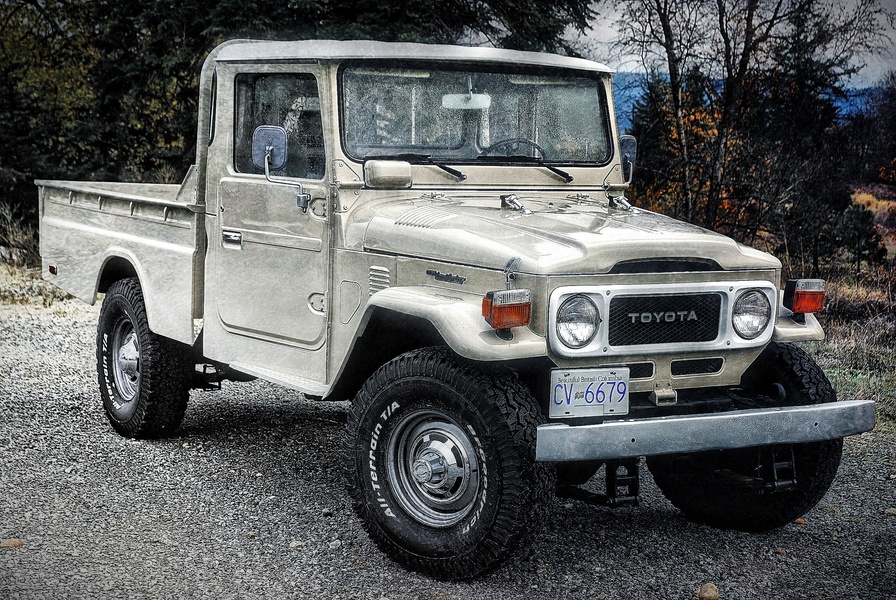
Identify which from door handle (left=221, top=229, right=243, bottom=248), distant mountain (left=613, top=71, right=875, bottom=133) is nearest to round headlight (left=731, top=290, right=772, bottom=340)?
door handle (left=221, top=229, right=243, bottom=248)

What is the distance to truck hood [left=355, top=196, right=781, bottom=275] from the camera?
12.9ft

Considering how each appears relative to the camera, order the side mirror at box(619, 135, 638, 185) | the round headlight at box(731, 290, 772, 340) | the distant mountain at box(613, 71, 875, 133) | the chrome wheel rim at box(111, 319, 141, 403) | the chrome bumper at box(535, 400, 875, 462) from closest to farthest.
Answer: the chrome bumper at box(535, 400, 875, 462)
the round headlight at box(731, 290, 772, 340)
the side mirror at box(619, 135, 638, 185)
the chrome wheel rim at box(111, 319, 141, 403)
the distant mountain at box(613, 71, 875, 133)

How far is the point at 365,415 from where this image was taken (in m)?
4.21

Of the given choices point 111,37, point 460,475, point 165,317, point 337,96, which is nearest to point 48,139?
point 111,37

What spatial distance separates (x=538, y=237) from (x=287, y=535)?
1.78 m

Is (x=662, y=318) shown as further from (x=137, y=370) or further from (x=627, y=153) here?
(x=137, y=370)

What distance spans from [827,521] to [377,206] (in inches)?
105

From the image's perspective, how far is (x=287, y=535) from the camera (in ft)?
15.1

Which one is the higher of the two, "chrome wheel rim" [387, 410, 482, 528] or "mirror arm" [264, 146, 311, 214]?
"mirror arm" [264, 146, 311, 214]

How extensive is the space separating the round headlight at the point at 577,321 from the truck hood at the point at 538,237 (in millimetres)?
120

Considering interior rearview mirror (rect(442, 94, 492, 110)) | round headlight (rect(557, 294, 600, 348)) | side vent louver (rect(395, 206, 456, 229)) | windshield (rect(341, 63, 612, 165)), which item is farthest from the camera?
interior rearview mirror (rect(442, 94, 492, 110))

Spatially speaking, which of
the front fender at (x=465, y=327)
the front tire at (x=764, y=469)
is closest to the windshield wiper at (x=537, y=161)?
the front fender at (x=465, y=327)

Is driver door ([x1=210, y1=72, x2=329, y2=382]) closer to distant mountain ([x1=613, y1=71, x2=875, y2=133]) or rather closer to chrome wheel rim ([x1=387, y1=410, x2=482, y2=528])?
chrome wheel rim ([x1=387, y1=410, x2=482, y2=528])

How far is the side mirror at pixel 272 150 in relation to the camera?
15.3ft
